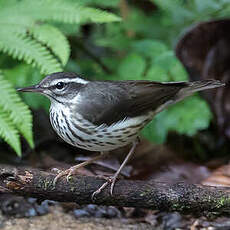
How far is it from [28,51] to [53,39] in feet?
0.82

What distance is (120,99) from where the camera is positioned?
365 cm

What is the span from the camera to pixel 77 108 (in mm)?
3568

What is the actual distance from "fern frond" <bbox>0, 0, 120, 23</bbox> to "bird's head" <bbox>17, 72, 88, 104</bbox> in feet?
3.18

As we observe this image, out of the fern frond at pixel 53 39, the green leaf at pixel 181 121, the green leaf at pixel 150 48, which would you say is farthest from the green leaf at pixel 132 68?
the fern frond at pixel 53 39

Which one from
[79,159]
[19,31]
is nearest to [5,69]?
[19,31]

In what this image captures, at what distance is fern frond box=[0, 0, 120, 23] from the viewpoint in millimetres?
4523

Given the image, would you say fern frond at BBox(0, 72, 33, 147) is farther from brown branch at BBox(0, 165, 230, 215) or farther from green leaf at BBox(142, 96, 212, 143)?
green leaf at BBox(142, 96, 212, 143)

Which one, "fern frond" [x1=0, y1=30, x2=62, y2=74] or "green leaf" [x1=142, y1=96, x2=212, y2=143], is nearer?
"fern frond" [x1=0, y1=30, x2=62, y2=74]

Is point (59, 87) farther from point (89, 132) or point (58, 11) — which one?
point (58, 11)

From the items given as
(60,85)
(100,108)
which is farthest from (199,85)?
(60,85)

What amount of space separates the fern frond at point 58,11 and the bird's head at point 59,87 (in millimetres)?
969

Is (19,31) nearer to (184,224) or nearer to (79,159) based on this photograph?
(79,159)

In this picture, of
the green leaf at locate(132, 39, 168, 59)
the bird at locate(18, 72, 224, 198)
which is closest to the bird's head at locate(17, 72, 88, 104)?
the bird at locate(18, 72, 224, 198)

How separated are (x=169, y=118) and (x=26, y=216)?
166cm
